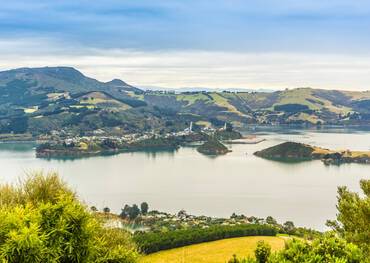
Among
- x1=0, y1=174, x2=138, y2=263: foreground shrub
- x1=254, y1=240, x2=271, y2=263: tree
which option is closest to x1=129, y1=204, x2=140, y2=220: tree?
x1=254, y1=240, x2=271, y2=263: tree

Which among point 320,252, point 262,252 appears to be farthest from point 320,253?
point 262,252

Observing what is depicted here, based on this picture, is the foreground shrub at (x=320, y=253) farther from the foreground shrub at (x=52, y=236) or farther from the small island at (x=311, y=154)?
the small island at (x=311, y=154)

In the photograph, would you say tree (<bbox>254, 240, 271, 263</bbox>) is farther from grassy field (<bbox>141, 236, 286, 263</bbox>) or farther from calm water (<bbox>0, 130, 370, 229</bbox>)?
calm water (<bbox>0, 130, 370, 229</bbox>)

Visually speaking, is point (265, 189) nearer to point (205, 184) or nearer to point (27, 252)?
point (205, 184)

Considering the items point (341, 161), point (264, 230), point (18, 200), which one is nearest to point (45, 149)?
point (341, 161)

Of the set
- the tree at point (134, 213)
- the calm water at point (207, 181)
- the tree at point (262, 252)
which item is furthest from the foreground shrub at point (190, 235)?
the tree at point (262, 252)

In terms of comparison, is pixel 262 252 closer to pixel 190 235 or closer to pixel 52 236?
pixel 52 236
